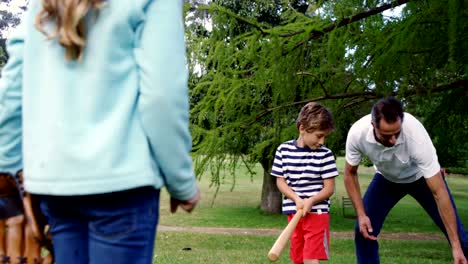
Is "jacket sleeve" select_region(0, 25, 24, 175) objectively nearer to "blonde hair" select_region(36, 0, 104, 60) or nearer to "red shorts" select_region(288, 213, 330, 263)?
"blonde hair" select_region(36, 0, 104, 60)

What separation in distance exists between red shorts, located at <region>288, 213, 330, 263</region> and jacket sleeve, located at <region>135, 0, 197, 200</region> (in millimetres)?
3519

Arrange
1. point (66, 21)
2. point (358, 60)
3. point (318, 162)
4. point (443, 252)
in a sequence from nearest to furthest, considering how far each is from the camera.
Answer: point (66, 21) < point (318, 162) < point (358, 60) < point (443, 252)

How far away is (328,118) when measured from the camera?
5504 millimetres

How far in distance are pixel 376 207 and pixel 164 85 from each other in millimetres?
4050

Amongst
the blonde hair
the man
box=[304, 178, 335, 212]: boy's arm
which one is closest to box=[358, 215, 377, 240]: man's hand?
the man

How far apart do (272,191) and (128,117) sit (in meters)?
23.6

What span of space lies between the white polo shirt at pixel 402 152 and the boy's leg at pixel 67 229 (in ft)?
11.4

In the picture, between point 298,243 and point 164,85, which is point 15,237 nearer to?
point 164,85

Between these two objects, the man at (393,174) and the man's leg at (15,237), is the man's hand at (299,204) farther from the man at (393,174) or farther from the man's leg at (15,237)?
the man's leg at (15,237)

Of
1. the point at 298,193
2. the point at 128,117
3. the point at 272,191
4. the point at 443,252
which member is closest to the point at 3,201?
the point at 128,117

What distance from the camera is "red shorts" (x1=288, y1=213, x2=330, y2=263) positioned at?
5.46m

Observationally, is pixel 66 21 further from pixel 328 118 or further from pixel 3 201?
pixel 328 118

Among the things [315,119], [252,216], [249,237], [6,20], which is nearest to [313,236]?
[315,119]

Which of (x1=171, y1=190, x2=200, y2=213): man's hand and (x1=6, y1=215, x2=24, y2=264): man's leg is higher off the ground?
(x1=171, y1=190, x2=200, y2=213): man's hand
